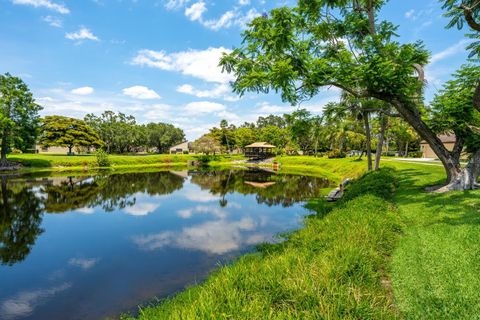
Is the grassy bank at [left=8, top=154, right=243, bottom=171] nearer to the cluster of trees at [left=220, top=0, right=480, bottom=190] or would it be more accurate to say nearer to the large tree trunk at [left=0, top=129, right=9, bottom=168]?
the large tree trunk at [left=0, top=129, right=9, bottom=168]

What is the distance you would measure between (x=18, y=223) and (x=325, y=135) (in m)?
46.2

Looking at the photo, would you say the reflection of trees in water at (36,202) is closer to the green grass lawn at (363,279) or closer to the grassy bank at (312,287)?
the green grass lawn at (363,279)

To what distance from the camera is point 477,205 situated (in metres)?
8.99

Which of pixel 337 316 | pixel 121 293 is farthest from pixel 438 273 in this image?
pixel 121 293

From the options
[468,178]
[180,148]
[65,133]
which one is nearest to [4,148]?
[65,133]

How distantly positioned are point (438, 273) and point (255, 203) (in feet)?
49.7

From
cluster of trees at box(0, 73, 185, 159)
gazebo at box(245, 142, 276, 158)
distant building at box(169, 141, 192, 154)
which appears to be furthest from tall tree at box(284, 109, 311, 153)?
distant building at box(169, 141, 192, 154)

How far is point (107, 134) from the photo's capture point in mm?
79750

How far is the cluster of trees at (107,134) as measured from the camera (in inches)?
2314

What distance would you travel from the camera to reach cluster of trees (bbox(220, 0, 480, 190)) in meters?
10.6

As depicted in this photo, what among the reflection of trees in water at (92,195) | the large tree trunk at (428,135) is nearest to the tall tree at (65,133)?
the reflection of trees in water at (92,195)

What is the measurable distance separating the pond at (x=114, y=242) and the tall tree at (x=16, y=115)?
2171 centimetres

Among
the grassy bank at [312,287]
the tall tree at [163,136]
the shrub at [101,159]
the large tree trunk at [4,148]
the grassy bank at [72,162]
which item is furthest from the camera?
the tall tree at [163,136]

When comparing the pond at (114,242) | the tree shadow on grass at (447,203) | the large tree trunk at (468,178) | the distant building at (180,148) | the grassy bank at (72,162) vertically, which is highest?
the distant building at (180,148)
